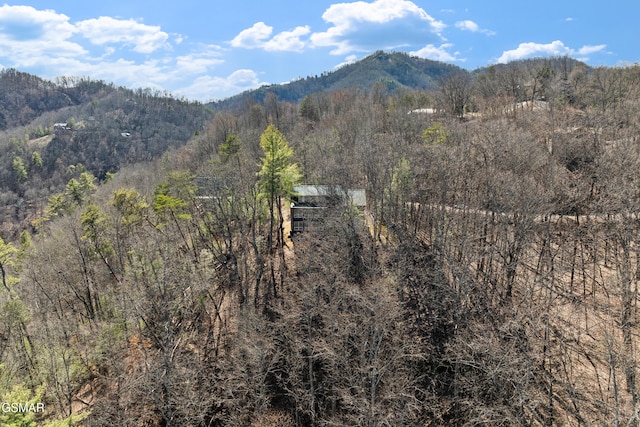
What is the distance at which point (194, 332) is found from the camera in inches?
1139

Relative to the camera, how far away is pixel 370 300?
23453 mm

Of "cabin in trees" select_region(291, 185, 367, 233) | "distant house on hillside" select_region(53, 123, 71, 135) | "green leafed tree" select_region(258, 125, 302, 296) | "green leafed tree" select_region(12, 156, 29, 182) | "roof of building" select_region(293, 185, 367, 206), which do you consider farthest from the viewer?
"distant house on hillside" select_region(53, 123, 71, 135)

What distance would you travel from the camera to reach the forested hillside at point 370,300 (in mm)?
20453

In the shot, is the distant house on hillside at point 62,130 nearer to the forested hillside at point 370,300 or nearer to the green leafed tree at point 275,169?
the forested hillside at point 370,300

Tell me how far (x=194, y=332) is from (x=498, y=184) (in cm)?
2615

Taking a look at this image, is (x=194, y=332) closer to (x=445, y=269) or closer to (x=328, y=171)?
(x=328, y=171)

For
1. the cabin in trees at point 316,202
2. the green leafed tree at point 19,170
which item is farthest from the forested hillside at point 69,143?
the cabin in trees at point 316,202

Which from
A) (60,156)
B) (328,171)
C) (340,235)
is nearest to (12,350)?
(340,235)

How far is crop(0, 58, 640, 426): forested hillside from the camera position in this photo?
20453 millimetres

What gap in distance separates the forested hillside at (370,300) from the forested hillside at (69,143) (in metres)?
96.1

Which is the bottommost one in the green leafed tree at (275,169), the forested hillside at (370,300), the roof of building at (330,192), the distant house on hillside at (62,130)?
the forested hillside at (370,300)

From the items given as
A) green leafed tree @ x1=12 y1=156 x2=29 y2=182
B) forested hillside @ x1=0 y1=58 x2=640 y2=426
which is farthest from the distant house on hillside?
forested hillside @ x1=0 y1=58 x2=640 y2=426

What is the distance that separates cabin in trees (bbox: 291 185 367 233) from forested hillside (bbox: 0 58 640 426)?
42.3 inches

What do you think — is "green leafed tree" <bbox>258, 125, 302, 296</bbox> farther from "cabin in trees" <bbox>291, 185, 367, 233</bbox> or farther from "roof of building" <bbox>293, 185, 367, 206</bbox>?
"roof of building" <bbox>293, 185, 367, 206</bbox>
